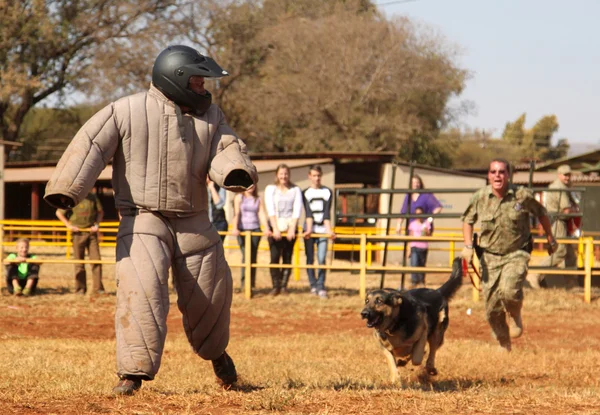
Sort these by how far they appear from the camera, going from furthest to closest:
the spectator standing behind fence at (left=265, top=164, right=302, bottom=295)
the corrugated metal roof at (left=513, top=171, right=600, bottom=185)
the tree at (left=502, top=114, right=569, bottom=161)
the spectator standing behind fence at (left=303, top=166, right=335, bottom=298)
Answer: the tree at (left=502, top=114, right=569, bottom=161), the corrugated metal roof at (left=513, top=171, right=600, bottom=185), the spectator standing behind fence at (left=303, top=166, right=335, bottom=298), the spectator standing behind fence at (left=265, top=164, right=302, bottom=295)

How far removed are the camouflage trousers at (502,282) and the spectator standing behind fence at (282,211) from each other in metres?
4.85

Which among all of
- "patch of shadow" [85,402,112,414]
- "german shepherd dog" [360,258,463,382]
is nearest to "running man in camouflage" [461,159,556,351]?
"german shepherd dog" [360,258,463,382]

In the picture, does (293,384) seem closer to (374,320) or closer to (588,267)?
(374,320)

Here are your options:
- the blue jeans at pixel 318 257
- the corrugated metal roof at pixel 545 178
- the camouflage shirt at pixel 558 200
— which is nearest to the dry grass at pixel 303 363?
the blue jeans at pixel 318 257

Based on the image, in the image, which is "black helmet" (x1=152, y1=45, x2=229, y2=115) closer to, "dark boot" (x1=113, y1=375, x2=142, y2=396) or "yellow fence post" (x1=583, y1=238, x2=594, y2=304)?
"dark boot" (x1=113, y1=375, x2=142, y2=396)

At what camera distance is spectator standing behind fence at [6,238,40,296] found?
14.5 meters

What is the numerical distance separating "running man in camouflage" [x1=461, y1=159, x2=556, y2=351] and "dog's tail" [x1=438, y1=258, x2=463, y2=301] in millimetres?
201

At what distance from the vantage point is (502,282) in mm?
9453

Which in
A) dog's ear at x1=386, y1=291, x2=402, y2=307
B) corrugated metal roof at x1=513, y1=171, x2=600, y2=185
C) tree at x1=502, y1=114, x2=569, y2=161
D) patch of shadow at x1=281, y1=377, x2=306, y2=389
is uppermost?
tree at x1=502, y1=114, x2=569, y2=161

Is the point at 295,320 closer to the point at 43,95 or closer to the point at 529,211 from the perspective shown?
the point at 529,211

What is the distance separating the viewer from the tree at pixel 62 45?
3819 cm

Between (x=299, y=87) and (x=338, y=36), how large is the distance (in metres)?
2.96

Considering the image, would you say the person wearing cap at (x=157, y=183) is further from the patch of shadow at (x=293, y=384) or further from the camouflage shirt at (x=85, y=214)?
the camouflage shirt at (x=85, y=214)

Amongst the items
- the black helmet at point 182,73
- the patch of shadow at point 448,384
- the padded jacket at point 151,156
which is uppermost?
the black helmet at point 182,73
